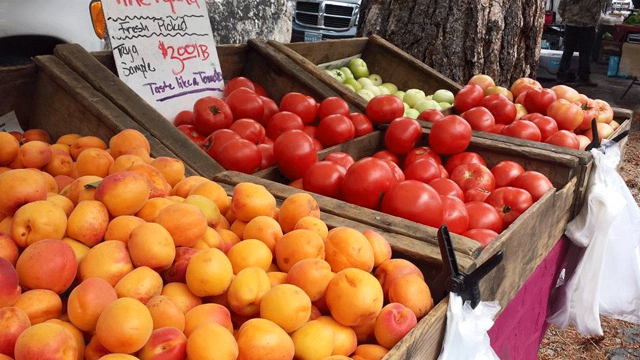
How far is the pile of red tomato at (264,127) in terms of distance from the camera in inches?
79.9

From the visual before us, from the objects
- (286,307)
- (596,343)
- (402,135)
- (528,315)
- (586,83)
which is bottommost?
(586,83)

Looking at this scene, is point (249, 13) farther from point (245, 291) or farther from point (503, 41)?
point (245, 291)

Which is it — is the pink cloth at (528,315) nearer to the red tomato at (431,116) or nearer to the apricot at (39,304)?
the red tomato at (431,116)

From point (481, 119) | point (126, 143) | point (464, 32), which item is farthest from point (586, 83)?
point (126, 143)

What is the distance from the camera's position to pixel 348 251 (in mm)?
1216

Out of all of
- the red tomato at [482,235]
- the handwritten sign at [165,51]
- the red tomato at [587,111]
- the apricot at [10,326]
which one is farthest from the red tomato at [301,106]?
the apricot at [10,326]

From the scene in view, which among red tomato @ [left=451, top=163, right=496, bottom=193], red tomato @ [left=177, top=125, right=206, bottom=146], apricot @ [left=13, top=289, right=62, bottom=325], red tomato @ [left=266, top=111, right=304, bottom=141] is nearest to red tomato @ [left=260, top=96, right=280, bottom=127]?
red tomato @ [left=266, top=111, right=304, bottom=141]

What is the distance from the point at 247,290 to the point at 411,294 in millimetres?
339

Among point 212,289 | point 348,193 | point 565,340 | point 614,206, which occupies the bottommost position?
point 565,340

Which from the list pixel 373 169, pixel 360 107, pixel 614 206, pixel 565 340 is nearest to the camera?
pixel 373 169

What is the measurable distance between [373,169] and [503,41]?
2.69m

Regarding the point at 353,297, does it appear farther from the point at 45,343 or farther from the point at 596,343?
the point at 596,343

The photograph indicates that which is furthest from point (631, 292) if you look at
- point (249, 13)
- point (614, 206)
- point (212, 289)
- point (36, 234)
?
point (249, 13)

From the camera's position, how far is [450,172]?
2334mm
